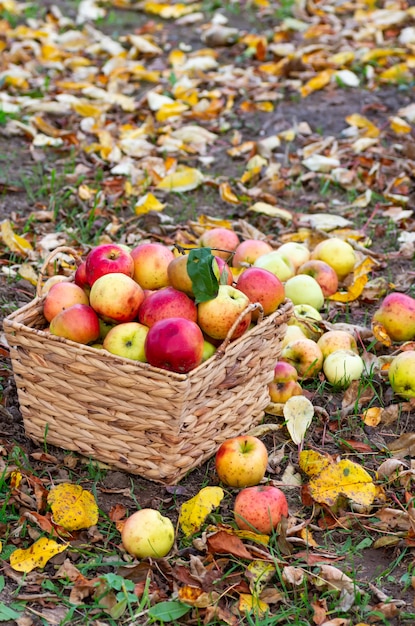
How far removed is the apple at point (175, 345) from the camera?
8.93ft

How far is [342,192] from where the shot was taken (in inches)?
209

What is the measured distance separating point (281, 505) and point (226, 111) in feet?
13.8

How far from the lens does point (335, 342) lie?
361cm

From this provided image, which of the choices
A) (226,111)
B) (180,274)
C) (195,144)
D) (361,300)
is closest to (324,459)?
(180,274)

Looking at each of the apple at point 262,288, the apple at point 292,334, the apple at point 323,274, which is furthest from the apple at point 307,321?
the apple at point 262,288

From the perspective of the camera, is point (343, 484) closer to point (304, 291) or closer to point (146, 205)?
point (304, 291)

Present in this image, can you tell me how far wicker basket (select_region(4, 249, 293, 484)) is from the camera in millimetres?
2727

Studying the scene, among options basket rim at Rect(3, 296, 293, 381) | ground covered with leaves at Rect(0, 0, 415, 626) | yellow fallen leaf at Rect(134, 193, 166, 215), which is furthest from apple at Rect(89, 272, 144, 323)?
yellow fallen leaf at Rect(134, 193, 166, 215)

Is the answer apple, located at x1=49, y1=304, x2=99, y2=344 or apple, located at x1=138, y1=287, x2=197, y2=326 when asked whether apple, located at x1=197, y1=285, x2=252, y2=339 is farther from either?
apple, located at x1=49, y1=304, x2=99, y2=344

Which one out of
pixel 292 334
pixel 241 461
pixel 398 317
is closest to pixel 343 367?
pixel 292 334

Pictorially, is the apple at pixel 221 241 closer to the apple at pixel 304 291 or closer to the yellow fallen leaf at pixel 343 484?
the apple at pixel 304 291

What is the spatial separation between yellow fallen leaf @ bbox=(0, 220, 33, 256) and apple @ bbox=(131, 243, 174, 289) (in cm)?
140

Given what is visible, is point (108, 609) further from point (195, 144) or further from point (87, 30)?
point (87, 30)

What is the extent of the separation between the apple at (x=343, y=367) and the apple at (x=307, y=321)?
23 centimetres
